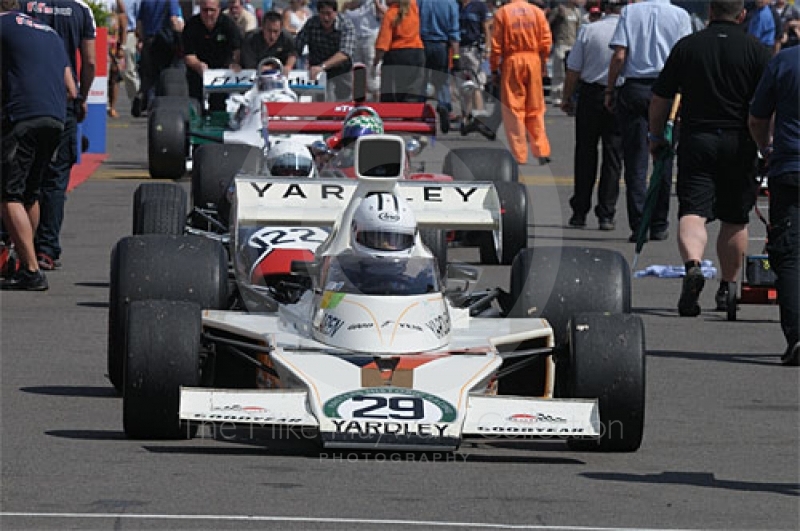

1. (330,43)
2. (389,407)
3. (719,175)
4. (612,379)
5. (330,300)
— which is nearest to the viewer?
(389,407)

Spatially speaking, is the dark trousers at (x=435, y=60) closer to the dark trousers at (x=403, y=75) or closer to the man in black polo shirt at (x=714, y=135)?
the dark trousers at (x=403, y=75)

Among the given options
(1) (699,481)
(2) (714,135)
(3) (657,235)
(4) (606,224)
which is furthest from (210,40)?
(1) (699,481)

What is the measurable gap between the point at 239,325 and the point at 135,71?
1002 inches

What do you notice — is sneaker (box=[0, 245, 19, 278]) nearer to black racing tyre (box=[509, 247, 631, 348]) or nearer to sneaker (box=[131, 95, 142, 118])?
black racing tyre (box=[509, 247, 631, 348])

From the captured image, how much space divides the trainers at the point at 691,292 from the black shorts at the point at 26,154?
15.0 feet

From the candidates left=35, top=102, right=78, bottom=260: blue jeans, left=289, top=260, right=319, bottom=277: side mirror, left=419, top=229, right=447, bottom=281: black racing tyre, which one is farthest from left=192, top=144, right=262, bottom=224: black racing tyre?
left=289, top=260, right=319, bottom=277: side mirror

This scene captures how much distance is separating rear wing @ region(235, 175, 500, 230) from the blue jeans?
14.7ft

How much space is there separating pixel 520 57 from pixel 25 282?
10.5 metres

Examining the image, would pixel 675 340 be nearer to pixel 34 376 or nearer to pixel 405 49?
pixel 34 376

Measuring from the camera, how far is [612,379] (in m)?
8.92

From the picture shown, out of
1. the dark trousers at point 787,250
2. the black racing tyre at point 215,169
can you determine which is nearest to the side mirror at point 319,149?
the black racing tyre at point 215,169

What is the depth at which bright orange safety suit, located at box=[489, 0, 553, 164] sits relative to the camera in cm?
2331

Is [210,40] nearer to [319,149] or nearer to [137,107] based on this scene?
[137,107]

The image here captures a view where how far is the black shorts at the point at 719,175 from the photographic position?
13180 millimetres
